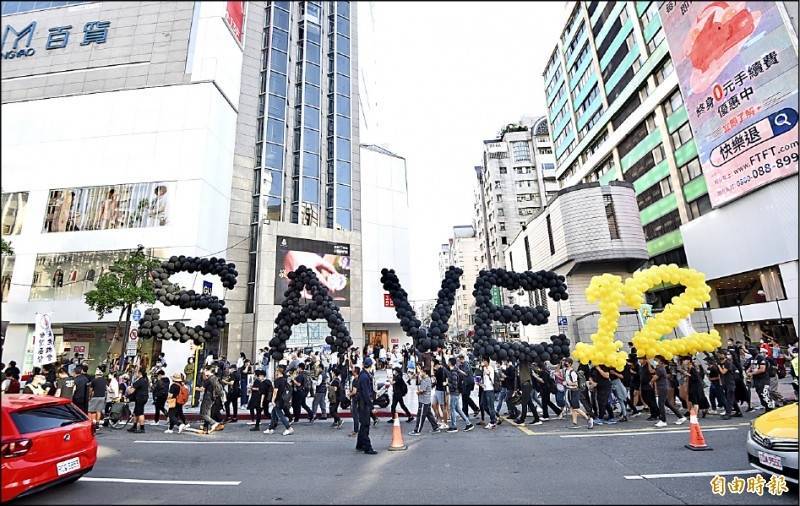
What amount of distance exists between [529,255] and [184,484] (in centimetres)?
3246

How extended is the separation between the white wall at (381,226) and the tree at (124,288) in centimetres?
1815

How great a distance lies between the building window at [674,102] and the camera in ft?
99.6

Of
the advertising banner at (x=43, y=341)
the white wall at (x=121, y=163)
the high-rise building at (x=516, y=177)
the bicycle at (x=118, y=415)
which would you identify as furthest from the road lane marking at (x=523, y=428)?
the high-rise building at (x=516, y=177)

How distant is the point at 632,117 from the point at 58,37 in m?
48.9

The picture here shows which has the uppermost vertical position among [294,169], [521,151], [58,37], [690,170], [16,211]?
[521,151]

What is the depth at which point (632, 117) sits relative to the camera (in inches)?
1398

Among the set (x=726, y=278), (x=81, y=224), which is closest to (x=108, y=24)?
(x=81, y=224)

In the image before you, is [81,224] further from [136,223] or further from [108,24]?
[108,24]

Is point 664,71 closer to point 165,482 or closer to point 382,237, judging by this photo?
point 382,237

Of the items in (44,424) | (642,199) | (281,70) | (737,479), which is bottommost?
(737,479)

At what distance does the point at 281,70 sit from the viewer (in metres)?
36.3

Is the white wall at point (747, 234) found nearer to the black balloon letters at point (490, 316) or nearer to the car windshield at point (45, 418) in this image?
the black balloon letters at point (490, 316)

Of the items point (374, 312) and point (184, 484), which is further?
point (374, 312)

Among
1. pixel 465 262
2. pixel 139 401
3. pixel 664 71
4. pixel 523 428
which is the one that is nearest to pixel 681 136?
pixel 664 71
